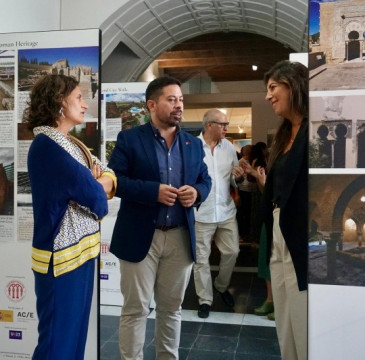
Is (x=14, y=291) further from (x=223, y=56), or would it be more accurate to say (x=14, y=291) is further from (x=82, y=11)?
(x=223, y=56)

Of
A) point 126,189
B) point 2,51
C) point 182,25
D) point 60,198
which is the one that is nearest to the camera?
point 60,198

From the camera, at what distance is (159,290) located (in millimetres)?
2330

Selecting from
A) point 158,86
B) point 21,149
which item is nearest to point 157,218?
point 158,86

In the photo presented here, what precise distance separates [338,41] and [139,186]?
3.54 feet

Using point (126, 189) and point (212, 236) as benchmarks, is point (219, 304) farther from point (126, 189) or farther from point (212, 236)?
point (126, 189)

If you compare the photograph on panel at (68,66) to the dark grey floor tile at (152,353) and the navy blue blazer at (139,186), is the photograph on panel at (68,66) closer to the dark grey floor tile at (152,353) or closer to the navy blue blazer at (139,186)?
the navy blue blazer at (139,186)

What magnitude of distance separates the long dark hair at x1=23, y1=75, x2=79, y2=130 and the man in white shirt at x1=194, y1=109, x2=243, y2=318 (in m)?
2.05

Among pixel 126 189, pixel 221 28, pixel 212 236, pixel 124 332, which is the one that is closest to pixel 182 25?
pixel 221 28

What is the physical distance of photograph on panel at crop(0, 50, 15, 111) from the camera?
95.7 inches

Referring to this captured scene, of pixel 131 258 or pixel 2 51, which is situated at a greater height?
pixel 2 51

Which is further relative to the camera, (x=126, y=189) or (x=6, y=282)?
(x=6, y=282)

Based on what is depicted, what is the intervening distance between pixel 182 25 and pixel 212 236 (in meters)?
2.37

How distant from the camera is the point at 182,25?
489 centimetres

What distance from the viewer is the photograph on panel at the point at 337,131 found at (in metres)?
1.52
